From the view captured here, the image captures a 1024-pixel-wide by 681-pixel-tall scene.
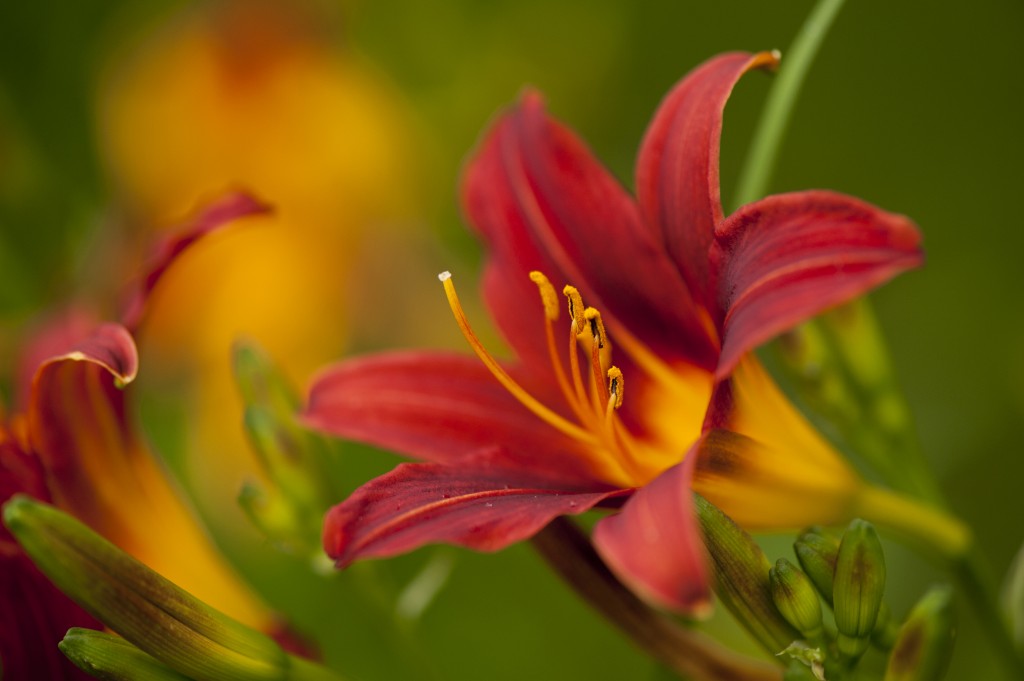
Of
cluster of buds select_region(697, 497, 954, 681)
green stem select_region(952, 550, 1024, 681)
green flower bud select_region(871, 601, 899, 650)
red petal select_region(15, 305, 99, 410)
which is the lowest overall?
green stem select_region(952, 550, 1024, 681)

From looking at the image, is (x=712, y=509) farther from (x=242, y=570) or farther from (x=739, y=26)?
(x=739, y=26)

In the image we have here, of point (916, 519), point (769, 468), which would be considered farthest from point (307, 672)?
point (916, 519)

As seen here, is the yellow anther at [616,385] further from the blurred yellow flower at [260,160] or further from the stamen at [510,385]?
the blurred yellow flower at [260,160]

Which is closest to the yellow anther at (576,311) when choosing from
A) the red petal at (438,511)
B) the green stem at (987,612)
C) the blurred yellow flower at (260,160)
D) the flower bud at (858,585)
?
the red petal at (438,511)

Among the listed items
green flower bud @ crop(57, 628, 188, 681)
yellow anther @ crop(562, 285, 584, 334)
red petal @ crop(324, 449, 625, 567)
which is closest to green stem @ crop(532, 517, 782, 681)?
red petal @ crop(324, 449, 625, 567)

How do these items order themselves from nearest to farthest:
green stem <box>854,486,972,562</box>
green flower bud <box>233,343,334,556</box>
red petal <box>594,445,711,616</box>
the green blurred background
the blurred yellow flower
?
red petal <box>594,445,711,616</box> → green stem <box>854,486,972,562</box> → green flower bud <box>233,343,334,556</box> → the green blurred background → the blurred yellow flower

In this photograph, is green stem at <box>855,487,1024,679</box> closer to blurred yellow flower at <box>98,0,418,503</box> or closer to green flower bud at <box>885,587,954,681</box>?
green flower bud at <box>885,587,954,681</box>

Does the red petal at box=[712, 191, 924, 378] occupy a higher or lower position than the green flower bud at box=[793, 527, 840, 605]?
higher
